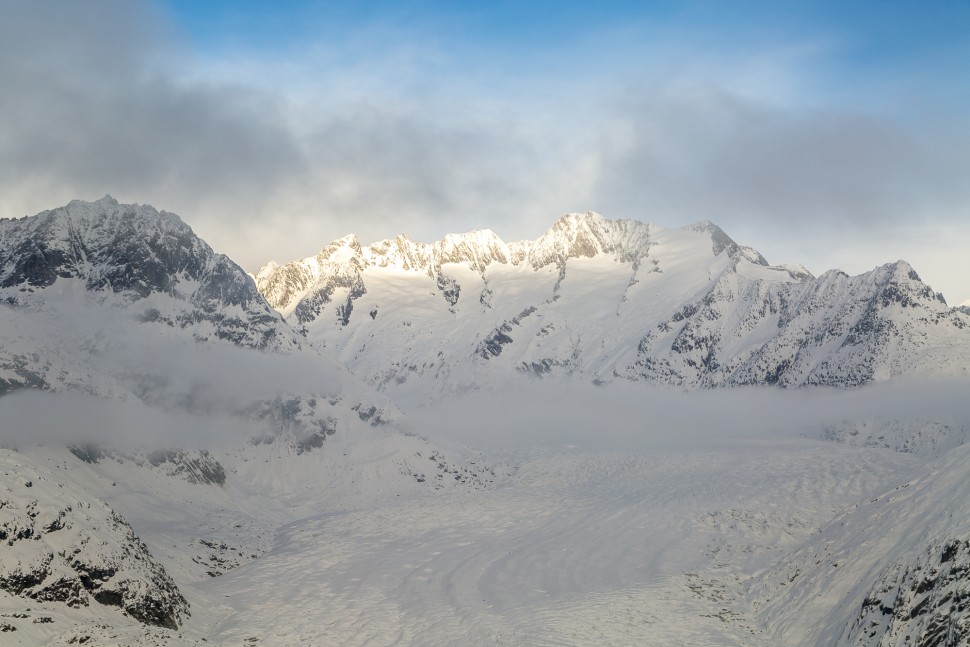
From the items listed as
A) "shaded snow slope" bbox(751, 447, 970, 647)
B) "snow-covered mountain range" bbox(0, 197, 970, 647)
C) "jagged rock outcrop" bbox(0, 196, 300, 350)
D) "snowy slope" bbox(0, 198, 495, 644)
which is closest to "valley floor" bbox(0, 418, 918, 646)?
"snow-covered mountain range" bbox(0, 197, 970, 647)

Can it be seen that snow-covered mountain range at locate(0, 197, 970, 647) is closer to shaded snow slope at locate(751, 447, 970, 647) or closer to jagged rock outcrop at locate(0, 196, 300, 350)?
shaded snow slope at locate(751, 447, 970, 647)

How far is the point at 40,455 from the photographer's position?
8088 centimetres

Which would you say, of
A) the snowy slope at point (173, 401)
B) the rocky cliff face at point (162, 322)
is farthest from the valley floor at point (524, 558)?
the rocky cliff face at point (162, 322)

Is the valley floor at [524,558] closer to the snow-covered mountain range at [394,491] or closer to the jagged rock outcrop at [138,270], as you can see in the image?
the snow-covered mountain range at [394,491]

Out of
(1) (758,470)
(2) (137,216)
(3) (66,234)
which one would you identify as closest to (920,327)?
(1) (758,470)

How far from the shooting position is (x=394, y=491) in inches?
4700

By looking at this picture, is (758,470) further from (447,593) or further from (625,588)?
(447,593)

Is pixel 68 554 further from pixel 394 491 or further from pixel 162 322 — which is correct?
pixel 162 322

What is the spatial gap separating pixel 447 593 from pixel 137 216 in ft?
408

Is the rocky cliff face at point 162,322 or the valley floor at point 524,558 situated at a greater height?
the rocky cliff face at point 162,322

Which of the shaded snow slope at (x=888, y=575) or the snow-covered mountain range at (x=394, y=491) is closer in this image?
the shaded snow slope at (x=888, y=575)

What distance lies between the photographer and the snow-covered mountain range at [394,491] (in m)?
42.0

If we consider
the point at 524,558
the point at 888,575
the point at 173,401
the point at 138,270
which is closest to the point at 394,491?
the point at 173,401

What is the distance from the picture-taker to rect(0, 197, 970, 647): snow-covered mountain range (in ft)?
138
